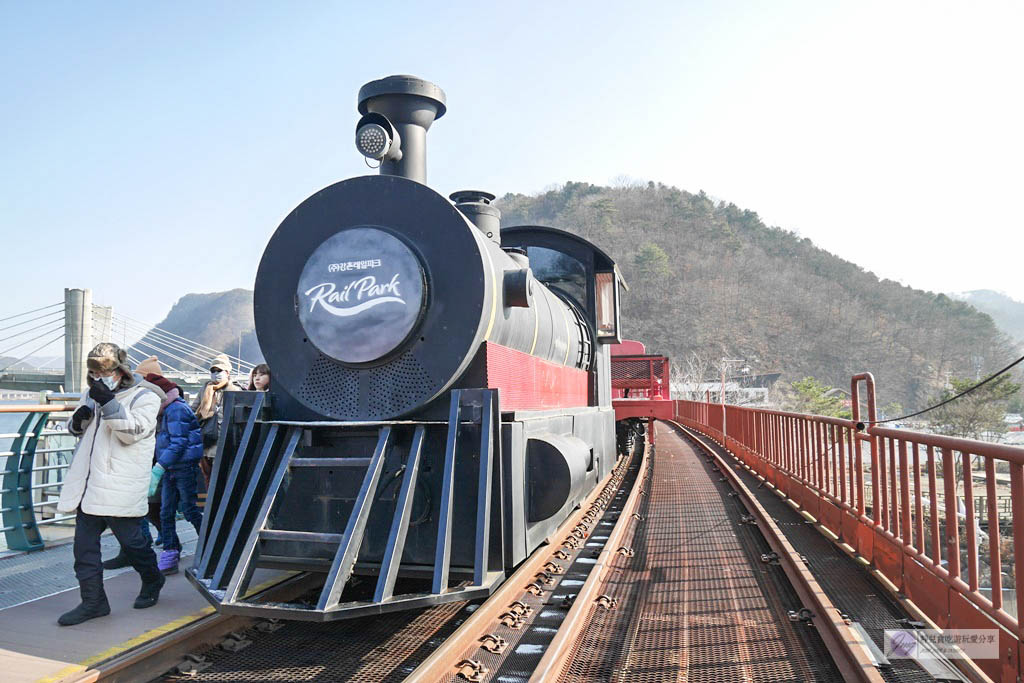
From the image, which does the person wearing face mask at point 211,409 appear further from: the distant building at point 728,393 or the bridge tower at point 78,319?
the distant building at point 728,393

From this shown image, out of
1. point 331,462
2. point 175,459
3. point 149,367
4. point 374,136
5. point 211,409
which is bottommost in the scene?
point 175,459

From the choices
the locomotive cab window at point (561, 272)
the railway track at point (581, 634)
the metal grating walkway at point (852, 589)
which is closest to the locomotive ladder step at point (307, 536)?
the railway track at point (581, 634)

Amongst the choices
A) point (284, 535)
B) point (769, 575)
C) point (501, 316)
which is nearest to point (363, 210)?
point (501, 316)

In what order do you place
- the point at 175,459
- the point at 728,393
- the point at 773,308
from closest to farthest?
the point at 175,459 → the point at 728,393 → the point at 773,308

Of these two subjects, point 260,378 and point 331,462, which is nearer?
point 331,462

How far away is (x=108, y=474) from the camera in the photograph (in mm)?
3758

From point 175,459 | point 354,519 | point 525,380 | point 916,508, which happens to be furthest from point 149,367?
point 916,508

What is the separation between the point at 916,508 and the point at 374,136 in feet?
13.3

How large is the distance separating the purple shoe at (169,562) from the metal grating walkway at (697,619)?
2842 millimetres

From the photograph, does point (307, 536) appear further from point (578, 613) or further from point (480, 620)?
point (578, 613)

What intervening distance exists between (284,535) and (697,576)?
3.06 m

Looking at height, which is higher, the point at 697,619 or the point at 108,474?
the point at 108,474

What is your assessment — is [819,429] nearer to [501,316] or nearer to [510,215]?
[501,316]

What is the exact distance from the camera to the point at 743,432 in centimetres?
1270
